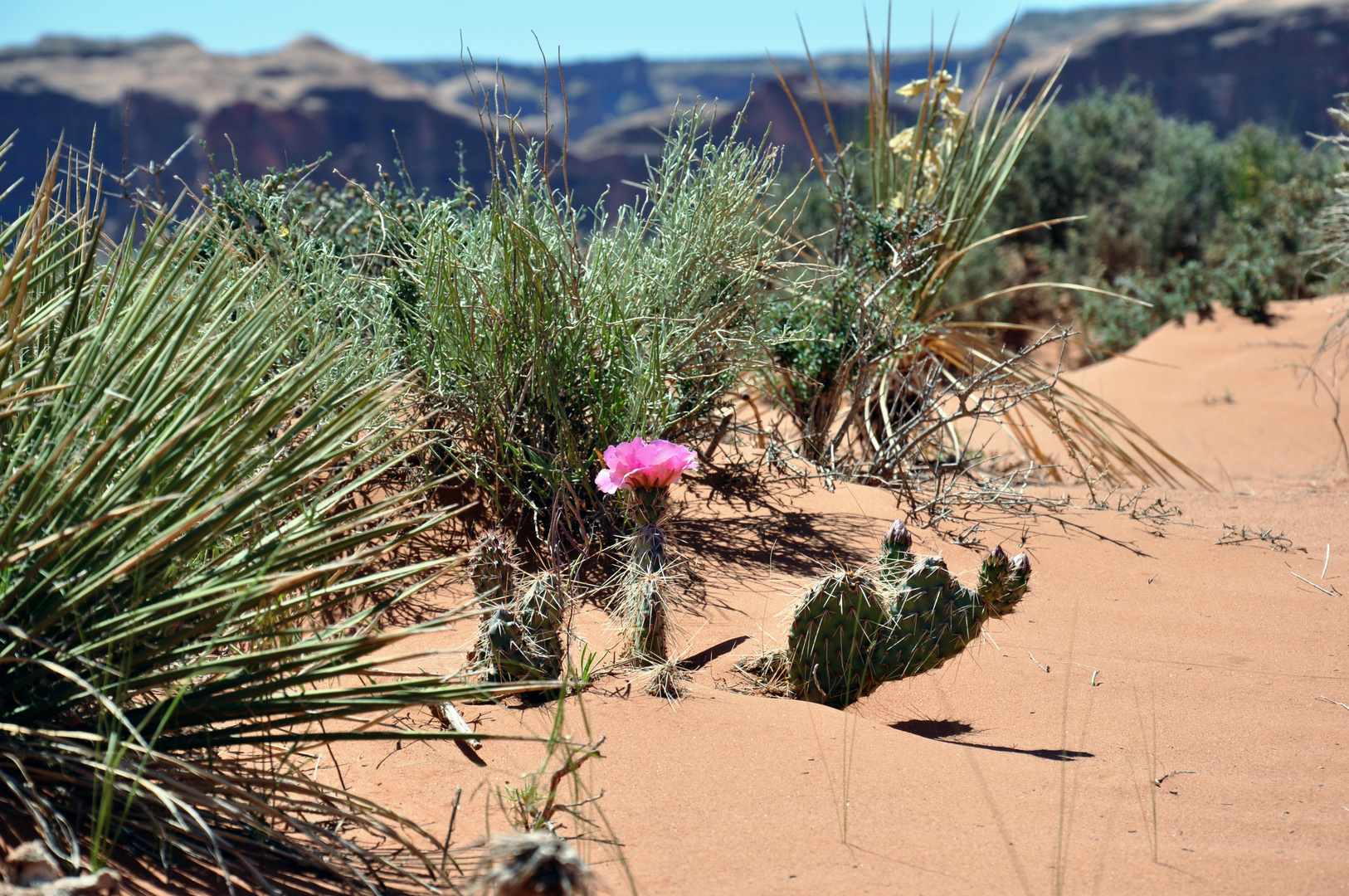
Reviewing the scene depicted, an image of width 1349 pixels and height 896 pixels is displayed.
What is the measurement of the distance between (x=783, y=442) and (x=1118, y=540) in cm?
127

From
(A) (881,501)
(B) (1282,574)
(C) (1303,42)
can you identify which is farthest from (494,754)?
(C) (1303,42)

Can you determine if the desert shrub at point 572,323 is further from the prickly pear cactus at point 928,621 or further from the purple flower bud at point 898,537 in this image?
the prickly pear cactus at point 928,621

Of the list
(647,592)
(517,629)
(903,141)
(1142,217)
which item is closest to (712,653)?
(647,592)

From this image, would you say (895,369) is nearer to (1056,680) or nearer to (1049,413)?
(1049,413)

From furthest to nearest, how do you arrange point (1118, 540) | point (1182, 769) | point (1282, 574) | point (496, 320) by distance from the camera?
point (1118, 540) → point (1282, 574) → point (496, 320) → point (1182, 769)

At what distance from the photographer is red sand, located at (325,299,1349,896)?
1.62m

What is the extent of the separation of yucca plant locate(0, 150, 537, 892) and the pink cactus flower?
791 millimetres

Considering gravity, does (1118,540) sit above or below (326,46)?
below

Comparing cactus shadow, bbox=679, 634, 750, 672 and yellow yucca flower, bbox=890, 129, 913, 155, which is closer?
cactus shadow, bbox=679, 634, 750, 672

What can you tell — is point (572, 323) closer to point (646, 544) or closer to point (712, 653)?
point (646, 544)

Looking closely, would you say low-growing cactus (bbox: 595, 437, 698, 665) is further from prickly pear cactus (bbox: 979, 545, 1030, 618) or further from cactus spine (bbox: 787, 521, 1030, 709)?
prickly pear cactus (bbox: 979, 545, 1030, 618)

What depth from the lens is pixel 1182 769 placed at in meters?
1.99

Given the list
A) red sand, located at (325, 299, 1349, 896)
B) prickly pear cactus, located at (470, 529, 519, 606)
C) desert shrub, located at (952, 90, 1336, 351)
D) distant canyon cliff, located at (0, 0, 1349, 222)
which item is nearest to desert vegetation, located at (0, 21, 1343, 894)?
prickly pear cactus, located at (470, 529, 519, 606)

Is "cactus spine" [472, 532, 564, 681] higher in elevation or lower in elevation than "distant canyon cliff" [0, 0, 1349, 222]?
lower
